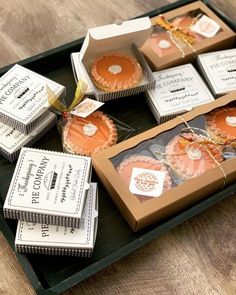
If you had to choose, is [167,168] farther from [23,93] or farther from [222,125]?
[23,93]

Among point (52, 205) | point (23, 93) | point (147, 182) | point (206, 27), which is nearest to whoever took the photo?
point (52, 205)

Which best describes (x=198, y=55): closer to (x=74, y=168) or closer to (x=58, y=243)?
(x=74, y=168)

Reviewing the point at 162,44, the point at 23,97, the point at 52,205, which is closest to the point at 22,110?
the point at 23,97

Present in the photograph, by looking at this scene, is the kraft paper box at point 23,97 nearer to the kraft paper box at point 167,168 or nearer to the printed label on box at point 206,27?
the kraft paper box at point 167,168

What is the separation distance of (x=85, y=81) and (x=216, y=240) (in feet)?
1.48

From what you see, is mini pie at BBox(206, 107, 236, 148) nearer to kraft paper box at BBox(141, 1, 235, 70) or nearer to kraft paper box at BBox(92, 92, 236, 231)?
kraft paper box at BBox(92, 92, 236, 231)

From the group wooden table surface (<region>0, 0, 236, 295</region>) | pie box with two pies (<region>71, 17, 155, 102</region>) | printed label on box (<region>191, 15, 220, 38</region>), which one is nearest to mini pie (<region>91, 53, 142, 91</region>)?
pie box with two pies (<region>71, 17, 155, 102</region>)

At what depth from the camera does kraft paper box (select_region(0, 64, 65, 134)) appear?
103 centimetres

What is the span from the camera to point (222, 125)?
1.08m

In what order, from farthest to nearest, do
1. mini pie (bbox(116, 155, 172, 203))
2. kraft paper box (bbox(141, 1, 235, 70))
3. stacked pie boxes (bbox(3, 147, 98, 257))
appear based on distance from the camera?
kraft paper box (bbox(141, 1, 235, 70)), mini pie (bbox(116, 155, 172, 203)), stacked pie boxes (bbox(3, 147, 98, 257))

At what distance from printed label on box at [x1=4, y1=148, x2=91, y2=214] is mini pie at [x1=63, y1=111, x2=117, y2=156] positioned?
0.11m

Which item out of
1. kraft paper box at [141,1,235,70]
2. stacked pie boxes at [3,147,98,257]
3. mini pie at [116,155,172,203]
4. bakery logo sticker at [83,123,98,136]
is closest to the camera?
stacked pie boxes at [3,147,98,257]

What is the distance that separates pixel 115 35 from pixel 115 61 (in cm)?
8

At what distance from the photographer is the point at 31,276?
2.83 ft
